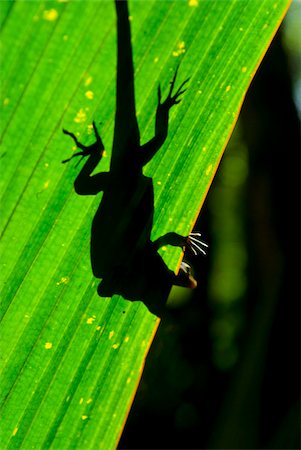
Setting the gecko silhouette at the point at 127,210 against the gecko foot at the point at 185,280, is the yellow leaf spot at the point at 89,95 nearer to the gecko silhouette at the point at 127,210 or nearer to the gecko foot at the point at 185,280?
the gecko silhouette at the point at 127,210

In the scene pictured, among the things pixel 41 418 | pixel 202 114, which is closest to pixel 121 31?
pixel 202 114

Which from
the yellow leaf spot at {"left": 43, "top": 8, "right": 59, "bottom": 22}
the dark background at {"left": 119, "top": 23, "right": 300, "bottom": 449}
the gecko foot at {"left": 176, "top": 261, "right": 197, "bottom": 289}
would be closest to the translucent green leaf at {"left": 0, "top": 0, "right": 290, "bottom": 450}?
the yellow leaf spot at {"left": 43, "top": 8, "right": 59, "bottom": 22}

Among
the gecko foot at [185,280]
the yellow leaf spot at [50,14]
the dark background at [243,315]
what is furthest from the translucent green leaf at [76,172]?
the dark background at [243,315]

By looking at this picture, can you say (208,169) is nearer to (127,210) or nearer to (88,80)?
(127,210)

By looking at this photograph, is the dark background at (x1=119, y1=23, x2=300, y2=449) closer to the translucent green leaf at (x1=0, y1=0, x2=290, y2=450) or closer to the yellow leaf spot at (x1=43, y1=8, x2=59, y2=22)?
the translucent green leaf at (x1=0, y1=0, x2=290, y2=450)

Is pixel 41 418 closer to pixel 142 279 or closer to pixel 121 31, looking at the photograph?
pixel 142 279

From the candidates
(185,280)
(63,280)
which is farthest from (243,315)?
(63,280)
